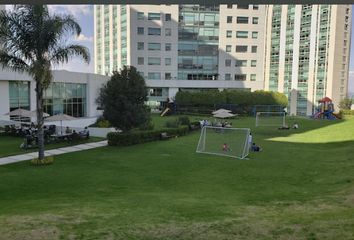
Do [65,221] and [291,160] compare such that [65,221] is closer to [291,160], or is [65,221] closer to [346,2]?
[346,2]

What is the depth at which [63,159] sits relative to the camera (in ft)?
71.1

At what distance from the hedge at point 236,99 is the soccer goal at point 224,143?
2926cm

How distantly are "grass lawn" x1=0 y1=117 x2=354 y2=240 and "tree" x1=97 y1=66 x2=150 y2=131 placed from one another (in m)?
2.35

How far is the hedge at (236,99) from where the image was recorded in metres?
62.4

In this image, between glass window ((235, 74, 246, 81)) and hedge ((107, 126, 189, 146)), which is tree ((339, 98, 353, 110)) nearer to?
glass window ((235, 74, 246, 81))

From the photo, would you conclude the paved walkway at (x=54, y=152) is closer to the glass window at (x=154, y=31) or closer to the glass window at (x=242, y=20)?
the glass window at (x=154, y=31)

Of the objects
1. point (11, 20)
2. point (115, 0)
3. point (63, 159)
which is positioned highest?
point (11, 20)

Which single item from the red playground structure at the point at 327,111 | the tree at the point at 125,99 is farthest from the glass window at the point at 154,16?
the tree at the point at 125,99

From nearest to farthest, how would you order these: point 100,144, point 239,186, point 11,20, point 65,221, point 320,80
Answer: point 65,221 < point 239,186 < point 11,20 < point 100,144 < point 320,80

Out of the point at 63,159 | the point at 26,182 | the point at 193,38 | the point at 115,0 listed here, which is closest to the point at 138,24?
the point at 193,38

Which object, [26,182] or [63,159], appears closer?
[26,182]

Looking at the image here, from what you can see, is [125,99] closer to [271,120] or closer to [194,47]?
[271,120]

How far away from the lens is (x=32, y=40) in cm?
1920

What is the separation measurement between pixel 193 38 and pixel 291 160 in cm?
6612
